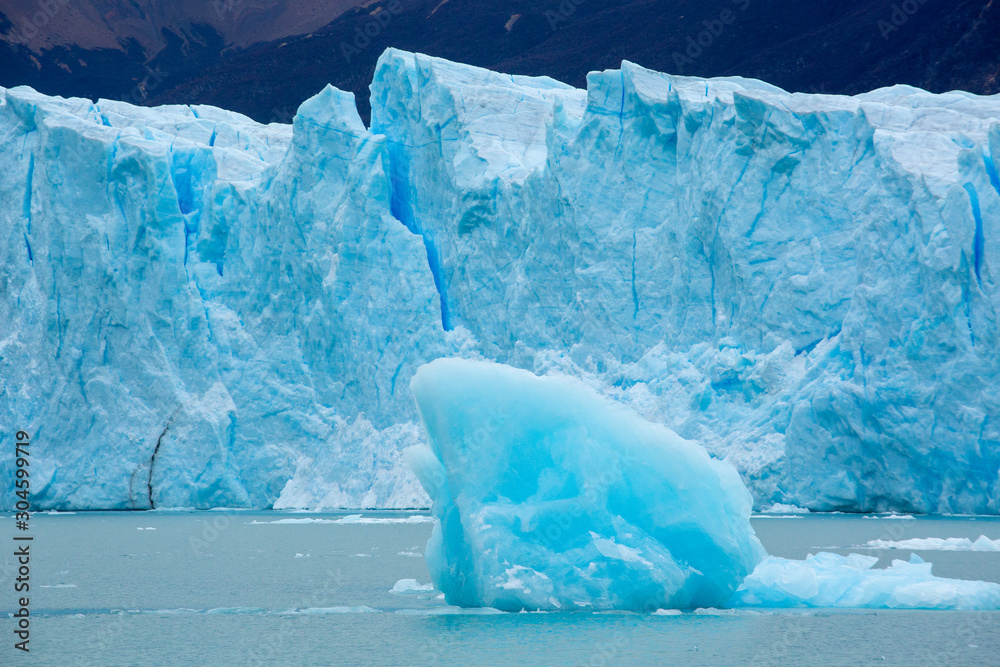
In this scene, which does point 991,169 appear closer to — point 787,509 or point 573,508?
point 787,509

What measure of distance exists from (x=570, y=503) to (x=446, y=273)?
11377 millimetres

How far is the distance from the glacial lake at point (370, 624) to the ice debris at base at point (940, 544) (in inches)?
7.8

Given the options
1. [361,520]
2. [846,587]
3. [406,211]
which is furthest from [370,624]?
[406,211]

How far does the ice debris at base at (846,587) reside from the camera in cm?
719

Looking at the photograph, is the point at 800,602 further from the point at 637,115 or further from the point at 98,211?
the point at 98,211

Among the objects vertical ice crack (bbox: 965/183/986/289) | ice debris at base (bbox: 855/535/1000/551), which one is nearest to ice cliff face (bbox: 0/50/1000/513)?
vertical ice crack (bbox: 965/183/986/289)

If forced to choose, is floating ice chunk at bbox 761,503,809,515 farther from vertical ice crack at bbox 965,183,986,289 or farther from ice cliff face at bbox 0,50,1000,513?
vertical ice crack at bbox 965,183,986,289

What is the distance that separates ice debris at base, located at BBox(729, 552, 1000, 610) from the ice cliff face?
6.82 metres

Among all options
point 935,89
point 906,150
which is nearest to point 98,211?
point 906,150

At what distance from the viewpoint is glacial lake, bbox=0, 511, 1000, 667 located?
5746 millimetres

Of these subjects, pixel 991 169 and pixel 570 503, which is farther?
pixel 991 169

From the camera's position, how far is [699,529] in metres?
6.83

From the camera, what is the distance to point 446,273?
18.0 m

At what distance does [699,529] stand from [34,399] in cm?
1391
